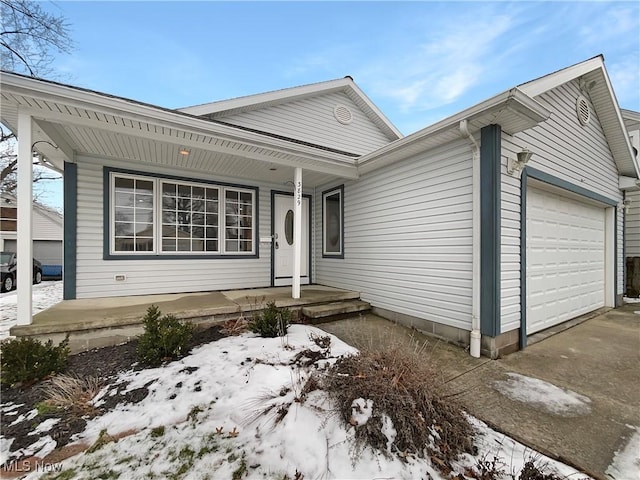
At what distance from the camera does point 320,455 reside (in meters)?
1.70

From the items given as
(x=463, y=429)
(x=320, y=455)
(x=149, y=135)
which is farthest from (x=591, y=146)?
(x=149, y=135)

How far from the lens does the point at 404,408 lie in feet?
6.14

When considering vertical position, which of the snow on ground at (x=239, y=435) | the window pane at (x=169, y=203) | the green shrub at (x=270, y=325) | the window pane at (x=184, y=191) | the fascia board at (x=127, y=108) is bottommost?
the snow on ground at (x=239, y=435)

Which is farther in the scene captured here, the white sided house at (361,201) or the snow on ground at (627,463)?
the white sided house at (361,201)

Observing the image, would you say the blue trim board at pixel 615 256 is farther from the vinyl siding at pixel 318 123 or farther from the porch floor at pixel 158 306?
the porch floor at pixel 158 306

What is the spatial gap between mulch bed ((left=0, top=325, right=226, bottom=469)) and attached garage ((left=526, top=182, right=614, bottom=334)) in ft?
15.8

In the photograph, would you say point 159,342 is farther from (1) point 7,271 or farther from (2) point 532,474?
(1) point 7,271

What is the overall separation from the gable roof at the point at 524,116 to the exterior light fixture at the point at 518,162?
13.4 inches

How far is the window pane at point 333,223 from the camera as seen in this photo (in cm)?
622

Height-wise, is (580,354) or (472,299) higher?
(472,299)

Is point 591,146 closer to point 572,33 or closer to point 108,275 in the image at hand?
point 572,33

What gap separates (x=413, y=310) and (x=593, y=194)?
4506 millimetres

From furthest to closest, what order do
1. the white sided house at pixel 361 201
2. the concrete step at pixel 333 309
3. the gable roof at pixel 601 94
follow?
the concrete step at pixel 333 309 → the gable roof at pixel 601 94 → the white sided house at pixel 361 201

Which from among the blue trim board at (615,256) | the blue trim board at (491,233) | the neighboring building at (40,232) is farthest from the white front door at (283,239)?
the neighboring building at (40,232)
